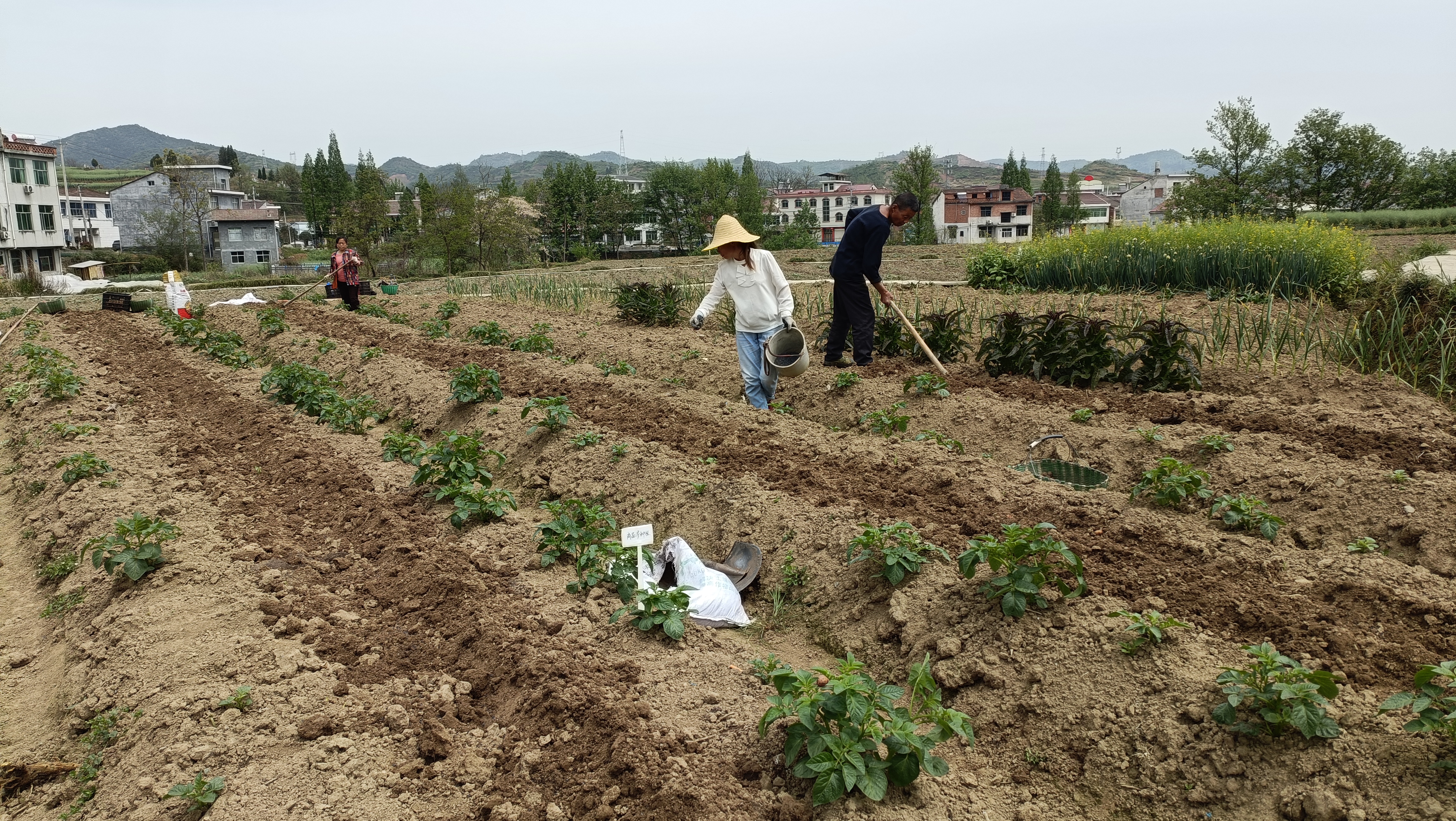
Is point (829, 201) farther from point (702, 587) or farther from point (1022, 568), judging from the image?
point (1022, 568)

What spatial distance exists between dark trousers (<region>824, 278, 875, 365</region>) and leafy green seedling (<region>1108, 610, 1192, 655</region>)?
5.37 meters

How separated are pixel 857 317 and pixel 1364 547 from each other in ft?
16.5

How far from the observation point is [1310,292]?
9.38 meters

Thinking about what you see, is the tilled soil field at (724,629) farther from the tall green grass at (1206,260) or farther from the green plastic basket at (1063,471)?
the tall green grass at (1206,260)

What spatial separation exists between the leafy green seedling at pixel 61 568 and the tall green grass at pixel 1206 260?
10666mm

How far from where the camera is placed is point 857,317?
27.5 ft

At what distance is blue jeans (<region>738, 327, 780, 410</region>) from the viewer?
23.3 feet

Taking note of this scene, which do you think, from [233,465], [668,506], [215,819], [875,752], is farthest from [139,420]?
[875,752]

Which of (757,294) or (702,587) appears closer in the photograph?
(702,587)

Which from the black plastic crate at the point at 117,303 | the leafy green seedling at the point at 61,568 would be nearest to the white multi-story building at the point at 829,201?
the black plastic crate at the point at 117,303

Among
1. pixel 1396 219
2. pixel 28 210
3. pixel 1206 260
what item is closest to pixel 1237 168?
pixel 1396 219

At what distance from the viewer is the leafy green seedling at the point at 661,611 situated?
3.60m

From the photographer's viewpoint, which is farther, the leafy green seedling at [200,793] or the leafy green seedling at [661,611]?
the leafy green seedling at [661,611]

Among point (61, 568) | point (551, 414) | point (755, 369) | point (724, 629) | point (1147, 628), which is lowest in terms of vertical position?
point (724, 629)
